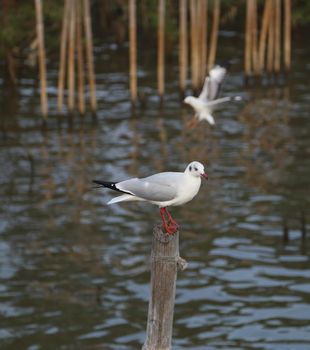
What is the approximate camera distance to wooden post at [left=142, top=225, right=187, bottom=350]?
8.18 m

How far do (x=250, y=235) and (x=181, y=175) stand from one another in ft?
30.4

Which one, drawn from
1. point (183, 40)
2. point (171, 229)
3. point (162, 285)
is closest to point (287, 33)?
point (183, 40)

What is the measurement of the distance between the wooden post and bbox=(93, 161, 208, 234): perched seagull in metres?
0.41

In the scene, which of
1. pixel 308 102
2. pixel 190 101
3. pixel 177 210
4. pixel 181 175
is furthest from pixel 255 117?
pixel 181 175

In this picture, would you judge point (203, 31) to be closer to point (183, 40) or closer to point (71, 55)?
point (183, 40)

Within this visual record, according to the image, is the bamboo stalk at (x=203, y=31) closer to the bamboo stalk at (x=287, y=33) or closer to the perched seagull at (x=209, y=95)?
the bamboo stalk at (x=287, y=33)

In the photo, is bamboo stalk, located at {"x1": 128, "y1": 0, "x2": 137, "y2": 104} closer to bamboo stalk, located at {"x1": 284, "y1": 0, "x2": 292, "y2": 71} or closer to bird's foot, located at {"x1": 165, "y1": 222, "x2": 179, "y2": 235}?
bamboo stalk, located at {"x1": 284, "y1": 0, "x2": 292, "y2": 71}

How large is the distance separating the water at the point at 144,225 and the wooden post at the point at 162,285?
17.9 feet

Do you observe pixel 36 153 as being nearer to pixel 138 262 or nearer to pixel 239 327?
pixel 138 262

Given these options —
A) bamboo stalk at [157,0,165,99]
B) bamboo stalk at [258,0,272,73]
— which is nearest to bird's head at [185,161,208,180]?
bamboo stalk at [157,0,165,99]

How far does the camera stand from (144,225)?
18703 mm

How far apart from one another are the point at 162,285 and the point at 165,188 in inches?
37.4

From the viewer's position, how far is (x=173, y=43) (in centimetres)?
3631

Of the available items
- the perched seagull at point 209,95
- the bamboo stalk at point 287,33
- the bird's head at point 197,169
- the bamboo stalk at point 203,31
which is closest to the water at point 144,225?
the bamboo stalk at point 203,31
